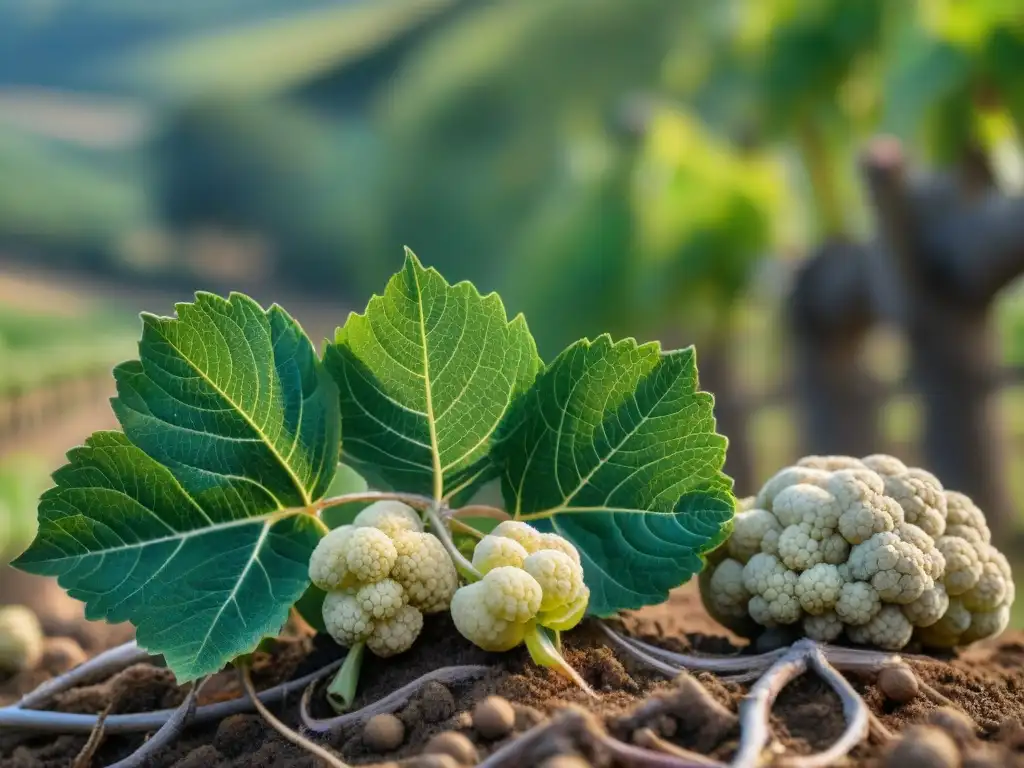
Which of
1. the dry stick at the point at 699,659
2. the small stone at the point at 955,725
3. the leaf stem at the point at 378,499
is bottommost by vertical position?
the small stone at the point at 955,725

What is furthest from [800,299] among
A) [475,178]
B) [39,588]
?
[475,178]

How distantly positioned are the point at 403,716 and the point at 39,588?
4.71 feet

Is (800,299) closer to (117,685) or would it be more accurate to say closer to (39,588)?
(39,588)

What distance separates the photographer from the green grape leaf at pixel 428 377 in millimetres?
617

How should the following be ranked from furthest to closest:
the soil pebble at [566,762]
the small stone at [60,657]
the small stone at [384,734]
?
the small stone at [60,657] → the small stone at [384,734] → the soil pebble at [566,762]

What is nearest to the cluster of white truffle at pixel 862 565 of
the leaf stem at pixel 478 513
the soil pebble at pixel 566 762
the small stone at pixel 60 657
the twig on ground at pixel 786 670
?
the twig on ground at pixel 786 670

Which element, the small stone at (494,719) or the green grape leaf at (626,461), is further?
the green grape leaf at (626,461)

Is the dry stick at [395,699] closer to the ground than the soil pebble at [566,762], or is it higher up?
higher up

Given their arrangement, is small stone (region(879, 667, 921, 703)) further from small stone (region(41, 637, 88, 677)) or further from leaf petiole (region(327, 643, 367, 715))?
small stone (region(41, 637, 88, 677))

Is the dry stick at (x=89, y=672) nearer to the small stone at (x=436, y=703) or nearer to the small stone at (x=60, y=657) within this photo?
the small stone at (x=60, y=657)

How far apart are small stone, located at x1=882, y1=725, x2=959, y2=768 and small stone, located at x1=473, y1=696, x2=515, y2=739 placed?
0.53ft

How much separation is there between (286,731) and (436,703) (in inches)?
3.2

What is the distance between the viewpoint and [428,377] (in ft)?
2.06

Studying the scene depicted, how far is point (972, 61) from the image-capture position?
7.00 feet
